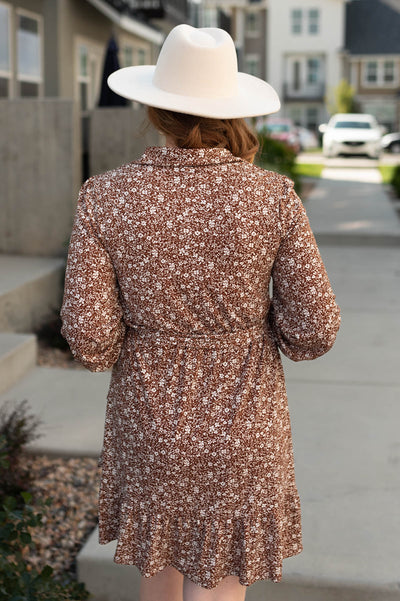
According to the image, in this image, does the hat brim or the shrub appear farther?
the shrub

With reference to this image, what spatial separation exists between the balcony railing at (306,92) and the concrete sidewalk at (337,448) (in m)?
47.8

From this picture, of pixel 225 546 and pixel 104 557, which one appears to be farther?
pixel 104 557

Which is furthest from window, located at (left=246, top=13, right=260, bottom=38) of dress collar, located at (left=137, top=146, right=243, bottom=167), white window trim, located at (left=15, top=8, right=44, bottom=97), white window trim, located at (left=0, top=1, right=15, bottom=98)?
dress collar, located at (left=137, top=146, right=243, bottom=167)

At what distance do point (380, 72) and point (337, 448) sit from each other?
178 ft

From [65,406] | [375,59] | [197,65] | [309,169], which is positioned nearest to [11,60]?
[65,406]

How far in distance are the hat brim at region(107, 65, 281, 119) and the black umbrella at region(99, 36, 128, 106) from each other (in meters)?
6.82

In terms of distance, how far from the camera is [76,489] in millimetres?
3854

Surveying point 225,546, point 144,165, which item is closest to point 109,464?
point 225,546

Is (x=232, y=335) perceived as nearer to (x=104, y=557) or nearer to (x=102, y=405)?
(x=104, y=557)

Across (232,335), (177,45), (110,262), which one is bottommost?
(232,335)

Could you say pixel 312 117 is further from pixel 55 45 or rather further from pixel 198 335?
pixel 198 335

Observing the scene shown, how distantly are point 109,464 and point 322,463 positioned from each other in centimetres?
193

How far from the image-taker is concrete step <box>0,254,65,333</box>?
6.22m

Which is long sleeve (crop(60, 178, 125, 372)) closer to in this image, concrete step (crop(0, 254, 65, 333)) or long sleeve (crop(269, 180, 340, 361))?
long sleeve (crop(269, 180, 340, 361))
